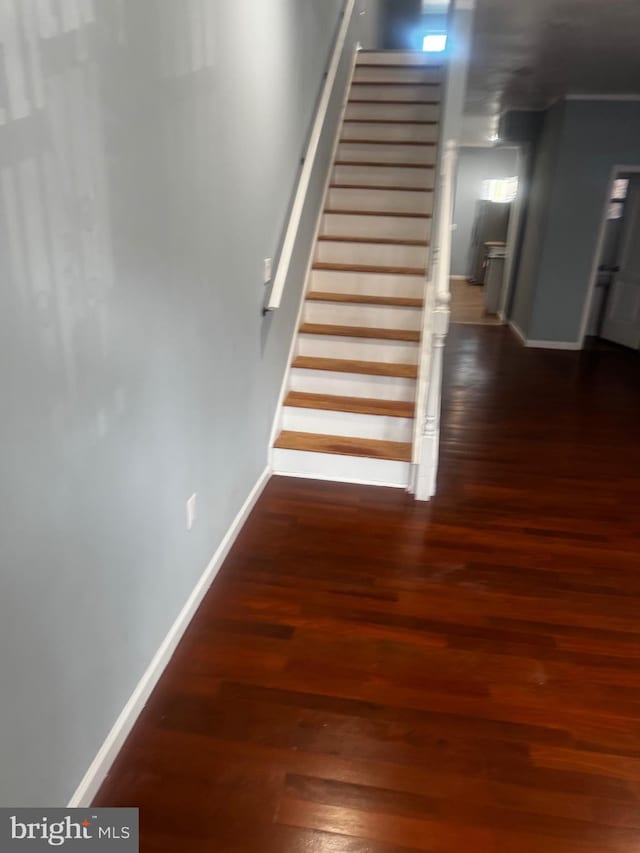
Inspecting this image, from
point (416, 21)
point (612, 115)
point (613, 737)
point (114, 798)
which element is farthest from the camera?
point (416, 21)

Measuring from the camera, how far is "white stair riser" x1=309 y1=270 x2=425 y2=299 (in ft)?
12.2

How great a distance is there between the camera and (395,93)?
4.98 meters

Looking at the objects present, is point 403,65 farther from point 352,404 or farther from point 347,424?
point 347,424

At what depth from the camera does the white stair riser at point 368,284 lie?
3.72 m

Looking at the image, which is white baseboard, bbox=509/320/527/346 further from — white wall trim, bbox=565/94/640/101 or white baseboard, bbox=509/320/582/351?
white wall trim, bbox=565/94/640/101

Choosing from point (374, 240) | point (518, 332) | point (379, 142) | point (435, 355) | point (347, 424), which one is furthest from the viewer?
point (518, 332)

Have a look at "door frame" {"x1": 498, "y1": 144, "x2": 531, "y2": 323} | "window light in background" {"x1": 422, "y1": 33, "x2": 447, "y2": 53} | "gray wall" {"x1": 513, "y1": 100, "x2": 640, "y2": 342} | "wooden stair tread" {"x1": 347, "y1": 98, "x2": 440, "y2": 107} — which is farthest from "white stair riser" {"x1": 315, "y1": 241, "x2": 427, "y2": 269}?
"window light in background" {"x1": 422, "y1": 33, "x2": 447, "y2": 53}

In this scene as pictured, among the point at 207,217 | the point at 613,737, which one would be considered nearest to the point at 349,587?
the point at 613,737

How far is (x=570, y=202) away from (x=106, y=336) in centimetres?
577

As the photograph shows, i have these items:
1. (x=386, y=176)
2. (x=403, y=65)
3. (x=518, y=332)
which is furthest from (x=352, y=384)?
(x=518, y=332)

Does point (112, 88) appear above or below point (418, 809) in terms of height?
above

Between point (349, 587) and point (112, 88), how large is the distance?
178 centimetres

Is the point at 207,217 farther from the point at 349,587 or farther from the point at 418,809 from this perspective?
the point at 418,809

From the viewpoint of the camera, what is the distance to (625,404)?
4.60 m
